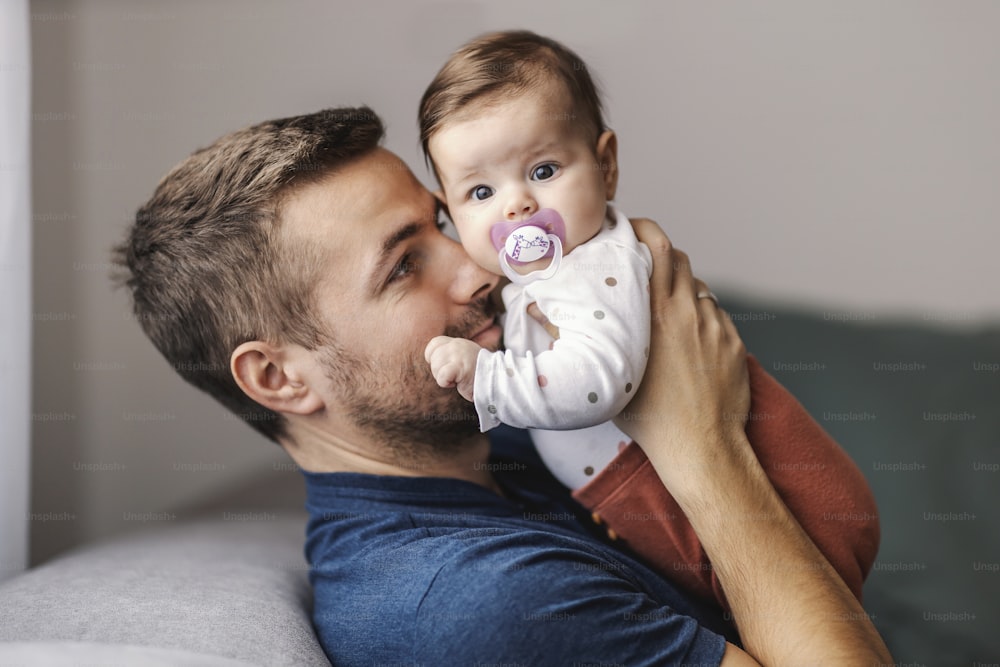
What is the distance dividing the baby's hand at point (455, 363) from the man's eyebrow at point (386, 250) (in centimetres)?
32

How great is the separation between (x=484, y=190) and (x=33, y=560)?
7.06 feet

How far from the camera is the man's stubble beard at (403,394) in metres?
1.58

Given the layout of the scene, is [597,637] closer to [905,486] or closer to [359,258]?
[359,258]

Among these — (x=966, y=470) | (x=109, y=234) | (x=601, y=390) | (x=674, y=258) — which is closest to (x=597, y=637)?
(x=601, y=390)

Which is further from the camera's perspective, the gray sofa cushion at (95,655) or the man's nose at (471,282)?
the man's nose at (471,282)

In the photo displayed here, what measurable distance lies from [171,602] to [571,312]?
0.85 meters

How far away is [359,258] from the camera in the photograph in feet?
5.12

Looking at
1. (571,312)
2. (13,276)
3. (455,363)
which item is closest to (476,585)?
(455,363)

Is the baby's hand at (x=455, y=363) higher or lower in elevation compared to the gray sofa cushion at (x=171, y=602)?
higher

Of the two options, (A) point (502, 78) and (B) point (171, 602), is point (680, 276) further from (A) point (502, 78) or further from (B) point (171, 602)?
(B) point (171, 602)

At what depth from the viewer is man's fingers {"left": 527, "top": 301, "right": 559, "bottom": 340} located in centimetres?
140

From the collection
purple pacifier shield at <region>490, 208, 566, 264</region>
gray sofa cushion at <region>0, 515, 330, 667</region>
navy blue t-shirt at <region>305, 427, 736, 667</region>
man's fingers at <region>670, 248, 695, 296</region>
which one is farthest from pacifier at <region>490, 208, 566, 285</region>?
gray sofa cushion at <region>0, 515, 330, 667</region>

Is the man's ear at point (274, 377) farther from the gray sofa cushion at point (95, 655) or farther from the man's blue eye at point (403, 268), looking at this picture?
the gray sofa cushion at point (95, 655)

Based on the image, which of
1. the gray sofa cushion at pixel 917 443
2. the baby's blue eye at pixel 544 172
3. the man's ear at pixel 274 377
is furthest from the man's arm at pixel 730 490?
the gray sofa cushion at pixel 917 443
